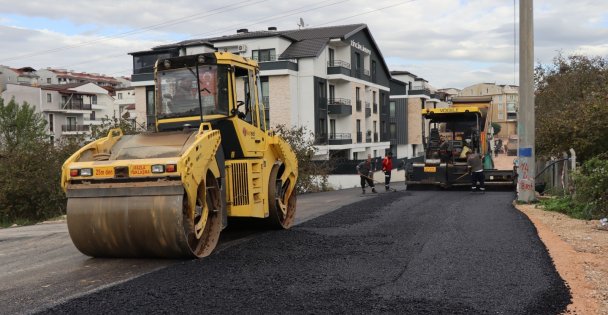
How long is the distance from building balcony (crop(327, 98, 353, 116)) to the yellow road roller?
32755mm

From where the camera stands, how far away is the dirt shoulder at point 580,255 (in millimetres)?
5723

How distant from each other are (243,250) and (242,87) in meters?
2.74

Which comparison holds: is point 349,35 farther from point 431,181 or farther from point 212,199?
point 212,199

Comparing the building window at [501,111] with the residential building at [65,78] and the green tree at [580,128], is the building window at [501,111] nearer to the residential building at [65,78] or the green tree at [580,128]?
the residential building at [65,78]

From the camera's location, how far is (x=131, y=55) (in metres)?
43.2

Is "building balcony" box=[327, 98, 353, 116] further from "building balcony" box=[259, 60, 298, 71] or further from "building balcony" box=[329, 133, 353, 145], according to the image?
"building balcony" box=[259, 60, 298, 71]

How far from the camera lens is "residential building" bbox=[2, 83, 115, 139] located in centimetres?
5981

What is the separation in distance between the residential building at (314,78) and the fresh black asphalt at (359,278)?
2875cm

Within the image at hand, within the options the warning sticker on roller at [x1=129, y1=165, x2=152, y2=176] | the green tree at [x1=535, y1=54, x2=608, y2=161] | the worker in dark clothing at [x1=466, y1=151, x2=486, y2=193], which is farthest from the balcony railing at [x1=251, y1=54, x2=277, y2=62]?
the warning sticker on roller at [x1=129, y1=165, x2=152, y2=176]

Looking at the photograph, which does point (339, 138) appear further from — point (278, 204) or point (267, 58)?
point (278, 204)

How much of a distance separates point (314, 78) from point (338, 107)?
405 cm

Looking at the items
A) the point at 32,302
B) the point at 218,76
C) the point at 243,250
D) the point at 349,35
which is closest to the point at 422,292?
the point at 243,250

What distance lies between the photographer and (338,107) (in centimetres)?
4319

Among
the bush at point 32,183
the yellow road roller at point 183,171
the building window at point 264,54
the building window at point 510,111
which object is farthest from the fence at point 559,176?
the building window at point 510,111
